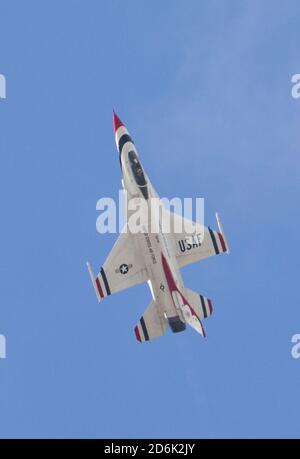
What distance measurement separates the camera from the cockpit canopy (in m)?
78.4

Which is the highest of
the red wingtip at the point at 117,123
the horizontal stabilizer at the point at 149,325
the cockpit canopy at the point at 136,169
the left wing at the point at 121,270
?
the red wingtip at the point at 117,123

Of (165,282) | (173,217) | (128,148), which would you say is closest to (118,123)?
(128,148)

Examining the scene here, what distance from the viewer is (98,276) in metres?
79.4

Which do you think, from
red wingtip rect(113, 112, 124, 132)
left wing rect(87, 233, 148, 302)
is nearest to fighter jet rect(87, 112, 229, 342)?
left wing rect(87, 233, 148, 302)

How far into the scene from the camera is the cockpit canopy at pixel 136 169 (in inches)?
3086

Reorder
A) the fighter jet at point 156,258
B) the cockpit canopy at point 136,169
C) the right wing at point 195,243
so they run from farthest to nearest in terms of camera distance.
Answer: the right wing at point 195,243, the cockpit canopy at point 136,169, the fighter jet at point 156,258

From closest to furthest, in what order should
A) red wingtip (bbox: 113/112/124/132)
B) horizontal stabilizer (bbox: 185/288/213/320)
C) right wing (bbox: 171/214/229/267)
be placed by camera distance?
horizontal stabilizer (bbox: 185/288/213/320)
right wing (bbox: 171/214/229/267)
red wingtip (bbox: 113/112/124/132)

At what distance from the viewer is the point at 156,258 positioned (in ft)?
251

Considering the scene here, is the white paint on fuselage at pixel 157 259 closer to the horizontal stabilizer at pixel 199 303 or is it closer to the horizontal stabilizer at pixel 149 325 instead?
the horizontal stabilizer at pixel 149 325

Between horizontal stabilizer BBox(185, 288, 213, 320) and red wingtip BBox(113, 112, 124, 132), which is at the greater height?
red wingtip BBox(113, 112, 124, 132)

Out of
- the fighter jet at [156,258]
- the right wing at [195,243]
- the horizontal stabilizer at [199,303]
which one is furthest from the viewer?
the right wing at [195,243]

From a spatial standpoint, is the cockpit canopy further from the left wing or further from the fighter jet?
the left wing

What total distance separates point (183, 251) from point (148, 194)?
5.23m

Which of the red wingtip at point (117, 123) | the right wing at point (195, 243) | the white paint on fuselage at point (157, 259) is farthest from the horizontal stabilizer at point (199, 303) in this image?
the red wingtip at point (117, 123)
